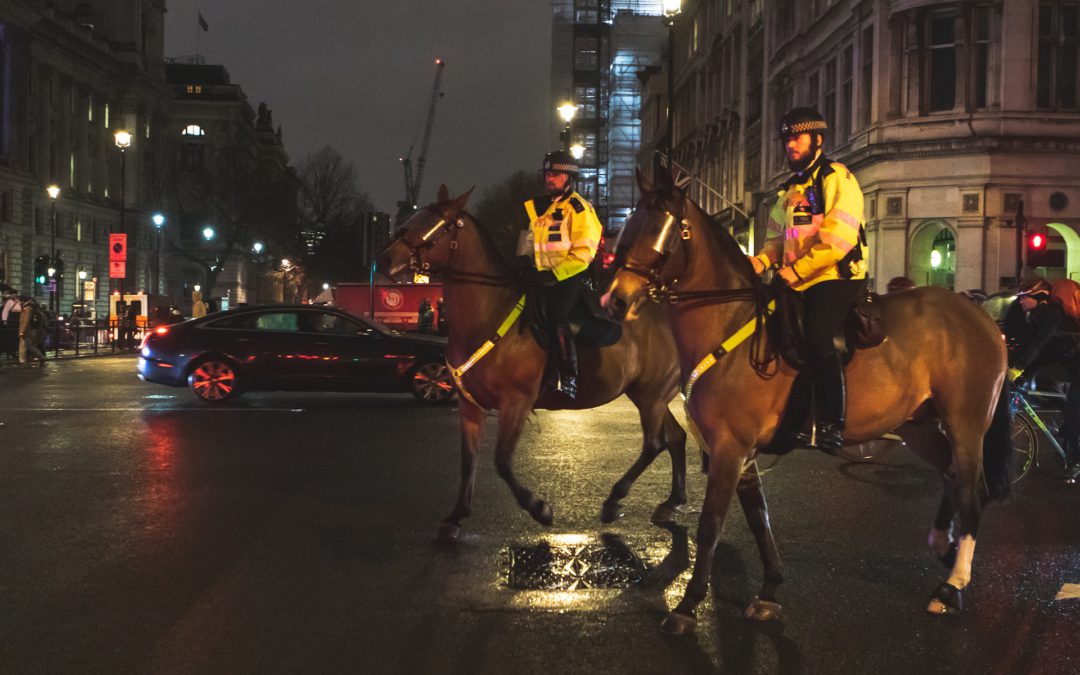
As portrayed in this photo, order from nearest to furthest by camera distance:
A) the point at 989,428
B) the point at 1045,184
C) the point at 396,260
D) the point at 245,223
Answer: the point at 989,428 < the point at 396,260 < the point at 1045,184 < the point at 245,223

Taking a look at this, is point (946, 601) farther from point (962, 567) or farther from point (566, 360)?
point (566, 360)

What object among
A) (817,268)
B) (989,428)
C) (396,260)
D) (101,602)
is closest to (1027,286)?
(989,428)

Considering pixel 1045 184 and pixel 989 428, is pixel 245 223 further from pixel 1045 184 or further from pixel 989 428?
pixel 989 428

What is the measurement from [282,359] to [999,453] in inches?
463

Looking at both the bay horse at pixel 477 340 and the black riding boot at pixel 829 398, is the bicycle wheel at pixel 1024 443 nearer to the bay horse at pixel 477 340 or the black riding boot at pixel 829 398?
the bay horse at pixel 477 340

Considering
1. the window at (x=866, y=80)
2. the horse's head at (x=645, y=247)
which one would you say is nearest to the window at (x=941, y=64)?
the window at (x=866, y=80)

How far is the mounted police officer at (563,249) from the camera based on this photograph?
7.02 m

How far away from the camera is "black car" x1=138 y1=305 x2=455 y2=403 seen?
50.9ft

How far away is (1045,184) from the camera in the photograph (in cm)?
3027

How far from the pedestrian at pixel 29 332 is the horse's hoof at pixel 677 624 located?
26.5 m

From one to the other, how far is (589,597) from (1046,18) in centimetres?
3178

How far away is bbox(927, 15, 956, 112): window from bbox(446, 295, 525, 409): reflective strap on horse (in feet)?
94.3

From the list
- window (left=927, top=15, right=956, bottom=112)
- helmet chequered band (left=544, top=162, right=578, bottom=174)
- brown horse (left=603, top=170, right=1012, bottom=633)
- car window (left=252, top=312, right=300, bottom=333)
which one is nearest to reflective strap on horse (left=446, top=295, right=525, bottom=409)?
helmet chequered band (left=544, top=162, right=578, bottom=174)

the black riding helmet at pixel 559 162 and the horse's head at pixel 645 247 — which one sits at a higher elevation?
the black riding helmet at pixel 559 162
